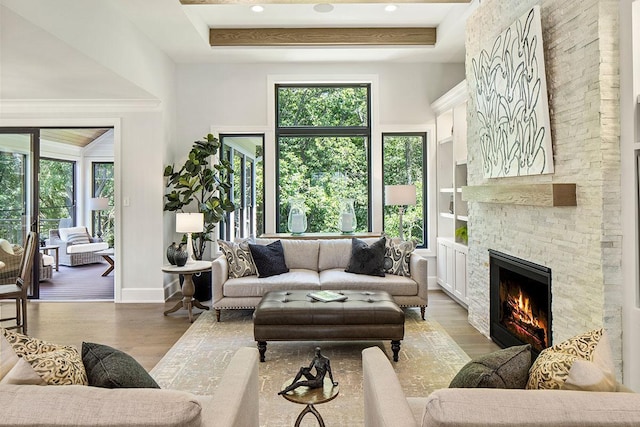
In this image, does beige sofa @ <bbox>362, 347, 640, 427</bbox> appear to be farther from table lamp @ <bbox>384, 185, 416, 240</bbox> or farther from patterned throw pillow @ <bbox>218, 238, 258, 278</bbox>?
table lamp @ <bbox>384, 185, 416, 240</bbox>

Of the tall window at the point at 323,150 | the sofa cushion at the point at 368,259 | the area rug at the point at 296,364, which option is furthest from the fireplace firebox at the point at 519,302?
the tall window at the point at 323,150

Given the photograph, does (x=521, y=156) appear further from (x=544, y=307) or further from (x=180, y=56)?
(x=180, y=56)

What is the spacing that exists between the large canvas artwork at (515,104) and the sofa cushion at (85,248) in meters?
7.71

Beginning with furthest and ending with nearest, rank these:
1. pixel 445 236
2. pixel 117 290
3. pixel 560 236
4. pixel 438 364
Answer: pixel 445 236
pixel 117 290
pixel 438 364
pixel 560 236

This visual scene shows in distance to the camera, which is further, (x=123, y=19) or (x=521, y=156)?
(x=123, y=19)

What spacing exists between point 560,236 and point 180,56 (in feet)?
16.2

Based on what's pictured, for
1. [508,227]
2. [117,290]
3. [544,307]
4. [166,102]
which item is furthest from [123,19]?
[544,307]

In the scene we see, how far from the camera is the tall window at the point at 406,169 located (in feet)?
20.3

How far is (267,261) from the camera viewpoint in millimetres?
4758

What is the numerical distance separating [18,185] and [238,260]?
3.24 m

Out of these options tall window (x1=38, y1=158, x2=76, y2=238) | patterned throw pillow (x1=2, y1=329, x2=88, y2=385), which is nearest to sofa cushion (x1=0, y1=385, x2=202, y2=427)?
patterned throw pillow (x1=2, y1=329, x2=88, y2=385)

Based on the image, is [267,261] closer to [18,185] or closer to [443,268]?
[443,268]

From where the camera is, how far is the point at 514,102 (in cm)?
328

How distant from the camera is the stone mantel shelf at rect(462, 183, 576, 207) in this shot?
2.67 meters
